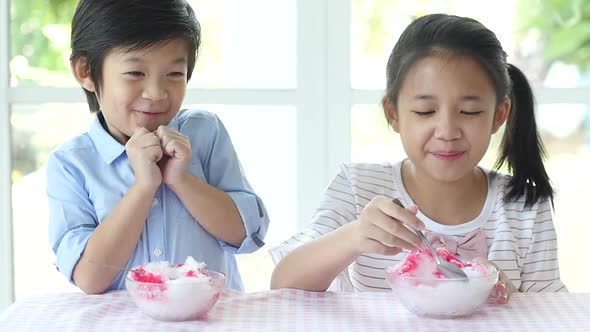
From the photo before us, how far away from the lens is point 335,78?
2635 mm

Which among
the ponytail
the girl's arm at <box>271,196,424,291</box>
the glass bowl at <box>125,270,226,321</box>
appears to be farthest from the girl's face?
the glass bowl at <box>125,270,226,321</box>

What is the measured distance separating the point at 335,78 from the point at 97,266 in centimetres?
124

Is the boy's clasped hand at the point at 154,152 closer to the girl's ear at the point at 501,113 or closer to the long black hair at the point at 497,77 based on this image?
the long black hair at the point at 497,77

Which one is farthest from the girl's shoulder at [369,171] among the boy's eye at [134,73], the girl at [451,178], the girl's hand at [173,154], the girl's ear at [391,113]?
the boy's eye at [134,73]

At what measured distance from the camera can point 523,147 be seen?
189 cm

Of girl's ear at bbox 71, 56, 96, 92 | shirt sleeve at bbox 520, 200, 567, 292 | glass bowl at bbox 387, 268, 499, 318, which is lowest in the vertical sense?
shirt sleeve at bbox 520, 200, 567, 292

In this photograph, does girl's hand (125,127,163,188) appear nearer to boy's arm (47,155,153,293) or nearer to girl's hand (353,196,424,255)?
boy's arm (47,155,153,293)

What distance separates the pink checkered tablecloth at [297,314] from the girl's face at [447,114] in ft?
1.08

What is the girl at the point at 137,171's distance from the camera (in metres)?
1.63

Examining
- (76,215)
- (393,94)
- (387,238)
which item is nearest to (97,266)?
(76,215)

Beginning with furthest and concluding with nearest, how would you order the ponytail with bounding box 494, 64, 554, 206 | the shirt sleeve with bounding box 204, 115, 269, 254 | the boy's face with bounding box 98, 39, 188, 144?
1. the ponytail with bounding box 494, 64, 554, 206
2. the shirt sleeve with bounding box 204, 115, 269, 254
3. the boy's face with bounding box 98, 39, 188, 144

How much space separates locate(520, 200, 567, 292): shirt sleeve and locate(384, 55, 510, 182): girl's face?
0.76 feet

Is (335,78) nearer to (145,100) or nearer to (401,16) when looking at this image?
(401,16)

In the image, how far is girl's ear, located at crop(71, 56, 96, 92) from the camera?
69.4 inches
